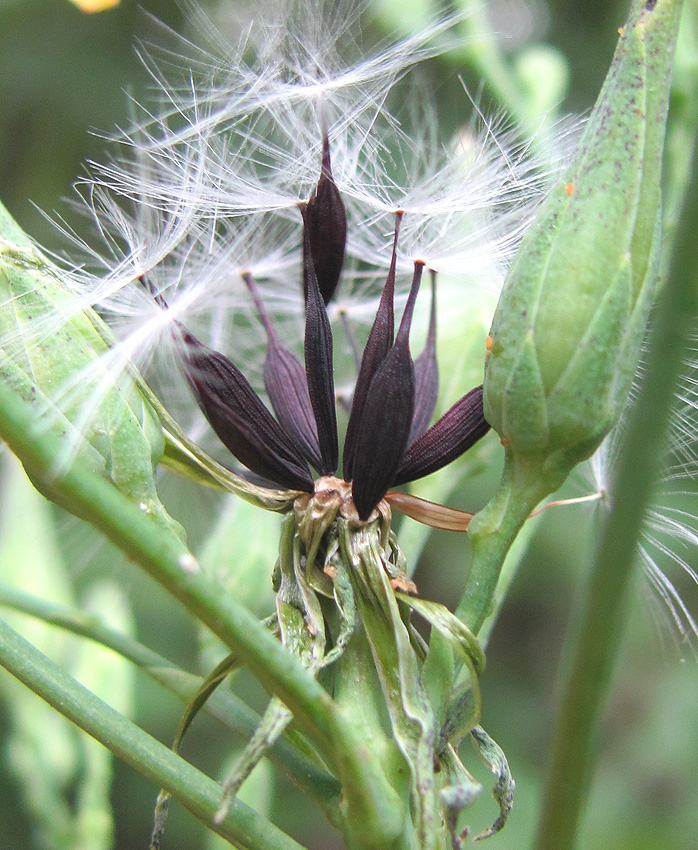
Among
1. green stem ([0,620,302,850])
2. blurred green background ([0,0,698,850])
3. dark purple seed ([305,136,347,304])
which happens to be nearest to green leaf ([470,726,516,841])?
green stem ([0,620,302,850])

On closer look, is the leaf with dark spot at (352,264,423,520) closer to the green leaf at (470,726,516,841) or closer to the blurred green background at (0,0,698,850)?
the green leaf at (470,726,516,841)

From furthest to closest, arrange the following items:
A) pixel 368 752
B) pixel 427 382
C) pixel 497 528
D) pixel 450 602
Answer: pixel 450 602
pixel 427 382
pixel 497 528
pixel 368 752

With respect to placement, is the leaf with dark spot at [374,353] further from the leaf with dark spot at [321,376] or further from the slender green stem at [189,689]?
the slender green stem at [189,689]

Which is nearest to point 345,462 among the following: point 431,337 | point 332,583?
point 332,583

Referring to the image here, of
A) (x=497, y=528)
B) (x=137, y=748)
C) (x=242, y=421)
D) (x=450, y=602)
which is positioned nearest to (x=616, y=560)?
(x=497, y=528)

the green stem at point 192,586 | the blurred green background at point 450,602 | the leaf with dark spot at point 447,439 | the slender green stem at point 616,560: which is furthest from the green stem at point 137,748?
the blurred green background at point 450,602

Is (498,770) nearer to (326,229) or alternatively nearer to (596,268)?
(596,268)
